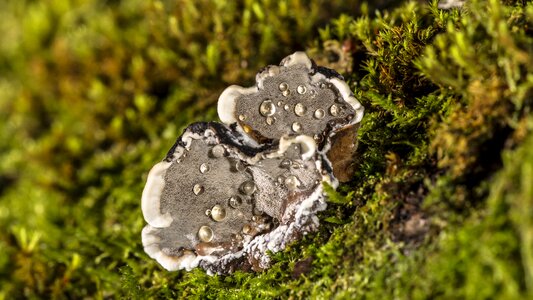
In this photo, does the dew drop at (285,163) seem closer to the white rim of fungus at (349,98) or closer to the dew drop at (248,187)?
the dew drop at (248,187)

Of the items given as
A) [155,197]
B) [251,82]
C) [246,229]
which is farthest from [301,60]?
[251,82]

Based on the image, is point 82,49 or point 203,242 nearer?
point 203,242

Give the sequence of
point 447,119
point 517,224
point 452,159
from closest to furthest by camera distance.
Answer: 1. point 517,224
2. point 452,159
3. point 447,119

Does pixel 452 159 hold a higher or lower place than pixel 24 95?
lower

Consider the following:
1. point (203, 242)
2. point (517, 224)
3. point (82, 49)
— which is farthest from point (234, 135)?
point (82, 49)

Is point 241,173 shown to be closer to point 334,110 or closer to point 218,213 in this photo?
point 218,213

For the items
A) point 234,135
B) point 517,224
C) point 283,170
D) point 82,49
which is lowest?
point 517,224

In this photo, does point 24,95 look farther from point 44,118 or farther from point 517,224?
point 517,224
